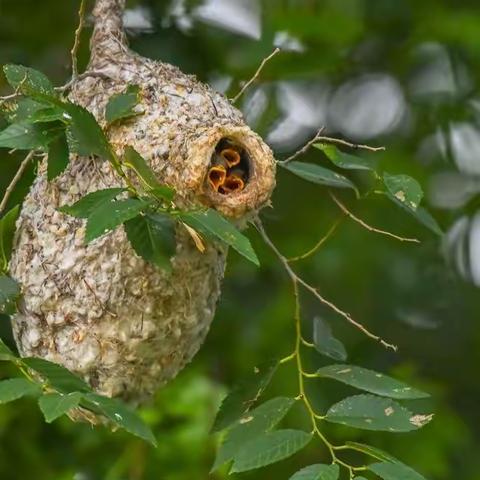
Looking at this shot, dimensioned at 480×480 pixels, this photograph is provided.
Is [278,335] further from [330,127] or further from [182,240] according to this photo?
[182,240]

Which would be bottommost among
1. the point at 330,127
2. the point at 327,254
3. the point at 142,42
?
the point at 327,254

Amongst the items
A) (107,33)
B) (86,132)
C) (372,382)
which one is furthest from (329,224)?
(86,132)

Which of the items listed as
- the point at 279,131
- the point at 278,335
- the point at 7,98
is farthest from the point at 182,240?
the point at 278,335

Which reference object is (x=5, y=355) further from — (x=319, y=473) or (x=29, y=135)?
(x=319, y=473)

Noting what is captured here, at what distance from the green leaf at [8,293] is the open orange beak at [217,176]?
413mm

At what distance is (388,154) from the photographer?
3607 millimetres

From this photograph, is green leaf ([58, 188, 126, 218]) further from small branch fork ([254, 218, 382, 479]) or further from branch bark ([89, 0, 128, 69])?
branch bark ([89, 0, 128, 69])

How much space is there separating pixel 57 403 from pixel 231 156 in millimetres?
477

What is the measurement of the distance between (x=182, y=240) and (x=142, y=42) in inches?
44.9

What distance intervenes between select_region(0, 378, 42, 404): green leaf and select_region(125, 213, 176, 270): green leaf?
0.23 m

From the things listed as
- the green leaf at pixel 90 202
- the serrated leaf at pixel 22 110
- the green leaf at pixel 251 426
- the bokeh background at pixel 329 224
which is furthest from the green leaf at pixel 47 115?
the bokeh background at pixel 329 224

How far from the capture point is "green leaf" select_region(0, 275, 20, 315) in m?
Answer: 2.23

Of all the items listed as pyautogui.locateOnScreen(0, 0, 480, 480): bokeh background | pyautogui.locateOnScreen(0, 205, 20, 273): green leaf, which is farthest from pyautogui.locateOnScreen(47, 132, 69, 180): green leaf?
pyautogui.locateOnScreen(0, 0, 480, 480): bokeh background

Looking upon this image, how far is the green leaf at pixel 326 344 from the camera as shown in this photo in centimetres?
225
